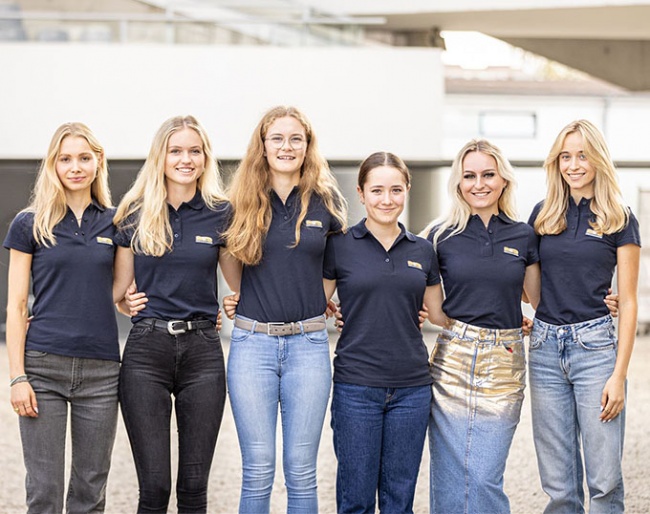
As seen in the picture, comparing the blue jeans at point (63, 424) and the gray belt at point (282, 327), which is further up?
the gray belt at point (282, 327)

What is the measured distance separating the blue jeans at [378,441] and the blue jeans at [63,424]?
92 centimetres

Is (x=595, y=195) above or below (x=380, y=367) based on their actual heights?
above

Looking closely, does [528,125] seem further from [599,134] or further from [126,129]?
[599,134]

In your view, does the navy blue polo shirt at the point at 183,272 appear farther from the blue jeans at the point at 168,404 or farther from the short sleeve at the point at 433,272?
the short sleeve at the point at 433,272

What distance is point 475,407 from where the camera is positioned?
4078 mm

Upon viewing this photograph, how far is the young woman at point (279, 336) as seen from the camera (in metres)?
3.90

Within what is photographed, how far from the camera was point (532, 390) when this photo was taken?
4.21 metres

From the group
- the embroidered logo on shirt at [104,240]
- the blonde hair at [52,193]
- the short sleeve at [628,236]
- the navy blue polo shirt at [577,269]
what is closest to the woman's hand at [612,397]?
the navy blue polo shirt at [577,269]

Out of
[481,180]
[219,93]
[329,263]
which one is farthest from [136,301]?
[219,93]

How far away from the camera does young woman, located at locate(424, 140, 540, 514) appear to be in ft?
13.3

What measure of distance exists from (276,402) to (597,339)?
4.33ft

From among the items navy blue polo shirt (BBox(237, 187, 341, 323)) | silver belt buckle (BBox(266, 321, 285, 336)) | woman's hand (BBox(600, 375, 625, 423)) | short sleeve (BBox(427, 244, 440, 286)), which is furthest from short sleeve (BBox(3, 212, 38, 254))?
woman's hand (BBox(600, 375, 625, 423))

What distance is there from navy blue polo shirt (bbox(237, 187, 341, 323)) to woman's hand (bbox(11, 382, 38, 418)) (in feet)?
2.83

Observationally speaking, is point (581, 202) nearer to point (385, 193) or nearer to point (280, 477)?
point (385, 193)
